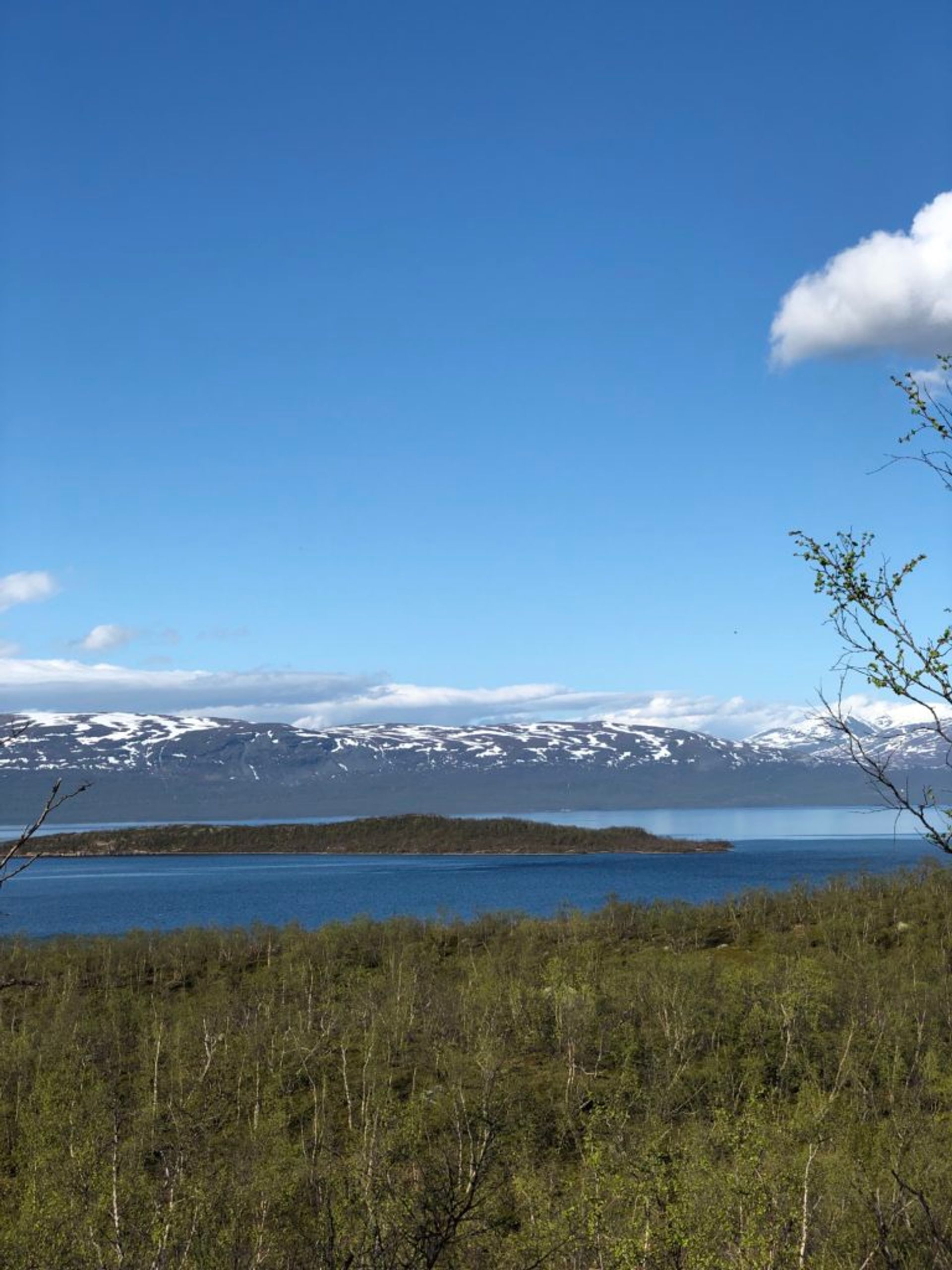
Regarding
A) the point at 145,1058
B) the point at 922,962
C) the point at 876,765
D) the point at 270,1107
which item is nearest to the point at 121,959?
the point at 145,1058

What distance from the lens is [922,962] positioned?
77.1 meters

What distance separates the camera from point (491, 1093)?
5144 centimetres

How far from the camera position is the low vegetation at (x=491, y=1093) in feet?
118

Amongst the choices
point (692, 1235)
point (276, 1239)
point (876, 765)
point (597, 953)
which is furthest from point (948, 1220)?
point (597, 953)

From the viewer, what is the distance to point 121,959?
86.5 m

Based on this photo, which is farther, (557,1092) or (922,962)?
(922,962)

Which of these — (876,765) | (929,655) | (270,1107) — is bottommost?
(270,1107)

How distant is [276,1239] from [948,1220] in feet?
72.3

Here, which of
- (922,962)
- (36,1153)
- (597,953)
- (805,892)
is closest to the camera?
(36,1153)

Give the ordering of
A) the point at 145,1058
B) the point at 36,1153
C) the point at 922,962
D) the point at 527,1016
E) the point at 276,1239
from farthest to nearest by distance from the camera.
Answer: the point at 922,962
the point at 527,1016
the point at 145,1058
the point at 36,1153
the point at 276,1239

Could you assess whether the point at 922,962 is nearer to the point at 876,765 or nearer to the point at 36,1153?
the point at 36,1153

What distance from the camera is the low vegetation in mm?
35875

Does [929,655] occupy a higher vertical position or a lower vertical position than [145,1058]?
higher

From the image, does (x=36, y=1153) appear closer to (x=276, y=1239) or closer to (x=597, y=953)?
(x=276, y=1239)
